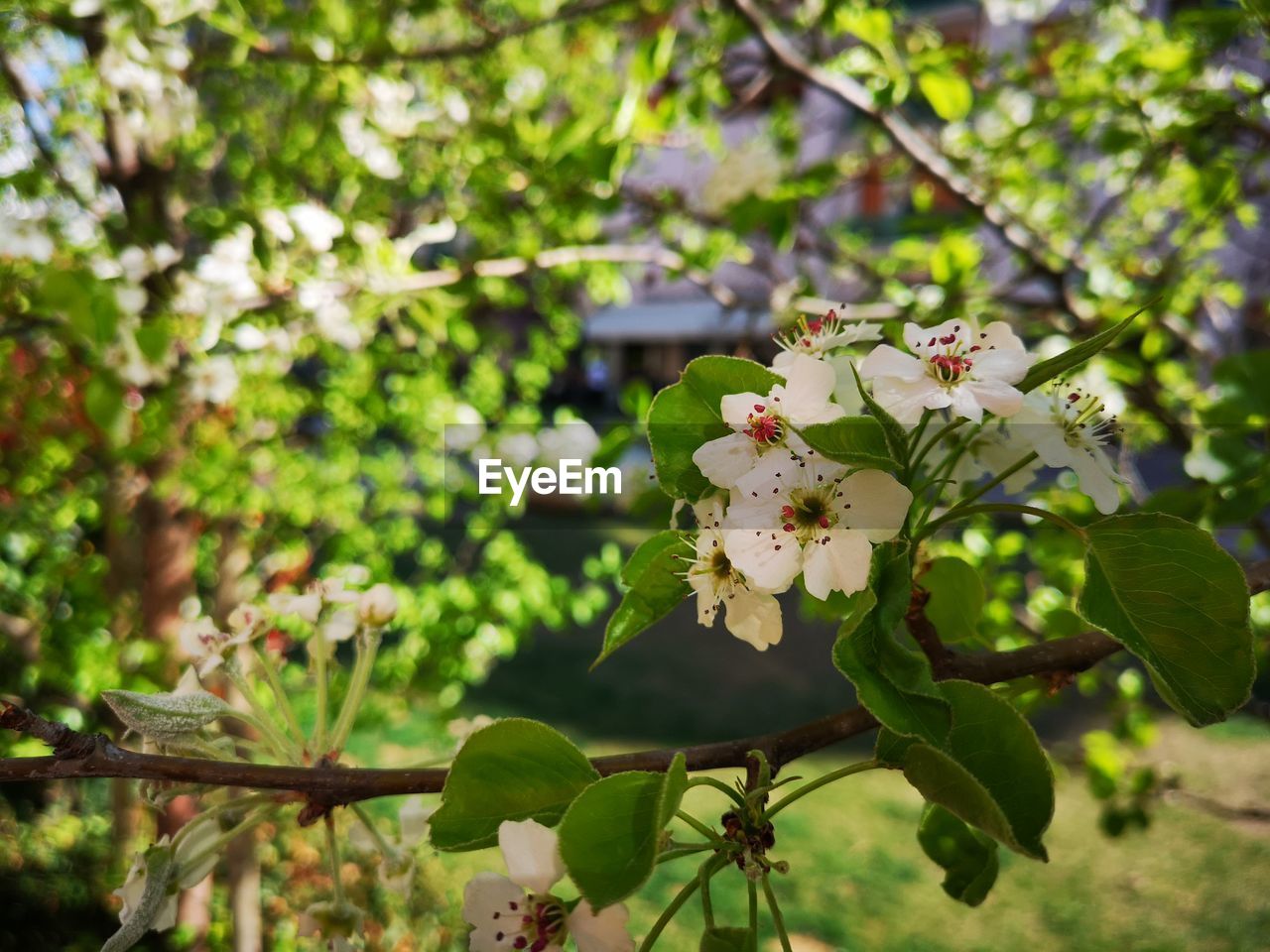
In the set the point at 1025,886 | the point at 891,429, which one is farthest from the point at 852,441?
the point at 1025,886

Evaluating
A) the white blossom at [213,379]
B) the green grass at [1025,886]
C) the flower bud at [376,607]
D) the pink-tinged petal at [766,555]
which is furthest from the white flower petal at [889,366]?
the green grass at [1025,886]

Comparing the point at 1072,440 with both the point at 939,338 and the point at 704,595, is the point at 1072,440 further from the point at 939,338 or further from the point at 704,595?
the point at 704,595

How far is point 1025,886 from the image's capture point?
2.58 m

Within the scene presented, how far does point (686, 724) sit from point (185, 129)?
3009 mm

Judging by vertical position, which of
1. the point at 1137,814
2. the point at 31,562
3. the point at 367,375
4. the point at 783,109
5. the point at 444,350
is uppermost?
the point at 783,109

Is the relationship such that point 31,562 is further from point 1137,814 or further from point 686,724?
point 1137,814

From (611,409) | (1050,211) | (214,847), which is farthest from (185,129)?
(611,409)

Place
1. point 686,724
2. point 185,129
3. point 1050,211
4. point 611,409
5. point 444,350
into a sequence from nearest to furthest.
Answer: point 185,129 < point 1050,211 < point 444,350 < point 686,724 < point 611,409

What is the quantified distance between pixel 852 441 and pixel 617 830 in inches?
9.1

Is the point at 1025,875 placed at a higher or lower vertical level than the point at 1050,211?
lower

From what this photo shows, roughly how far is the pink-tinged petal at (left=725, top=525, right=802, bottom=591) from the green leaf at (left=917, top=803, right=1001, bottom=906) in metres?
0.26

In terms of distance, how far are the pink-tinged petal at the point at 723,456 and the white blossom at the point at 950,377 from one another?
8cm

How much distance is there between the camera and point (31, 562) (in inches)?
99.4

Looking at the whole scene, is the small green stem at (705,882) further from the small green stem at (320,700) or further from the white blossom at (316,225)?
the white blossom at (316,225)
